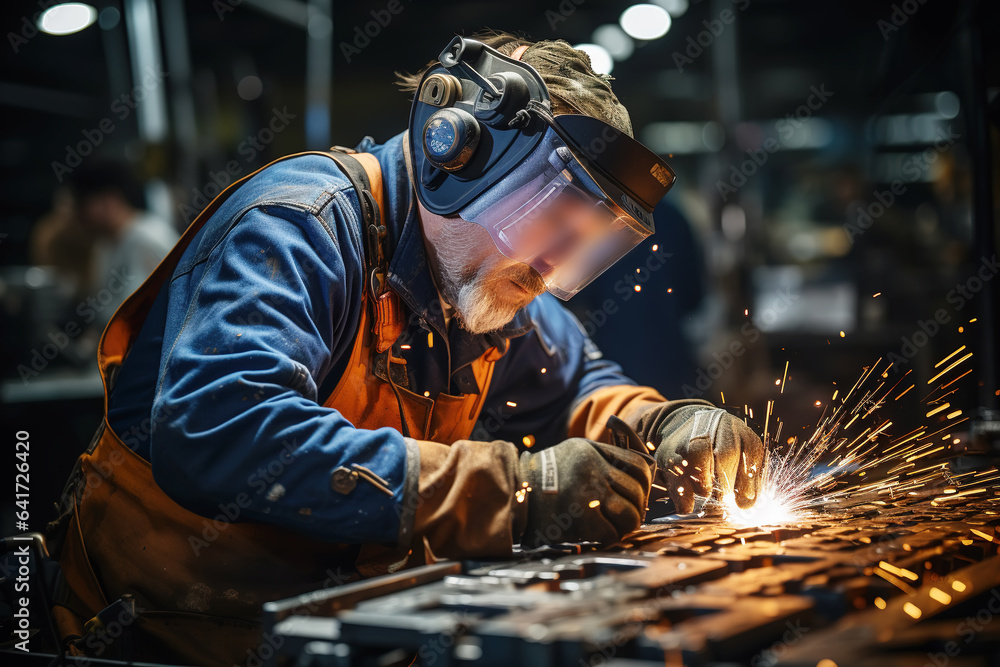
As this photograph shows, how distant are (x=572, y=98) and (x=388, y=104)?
193 inches

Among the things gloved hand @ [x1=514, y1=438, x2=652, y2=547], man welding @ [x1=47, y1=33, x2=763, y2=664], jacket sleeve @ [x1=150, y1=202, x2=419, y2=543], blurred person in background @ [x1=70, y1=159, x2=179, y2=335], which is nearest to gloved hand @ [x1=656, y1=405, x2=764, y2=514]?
man welding @ [x1=47, y1=33, x2=763, y2=664]

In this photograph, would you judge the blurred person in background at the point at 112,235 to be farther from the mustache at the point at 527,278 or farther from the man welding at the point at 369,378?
the mustache at the point at 527,278

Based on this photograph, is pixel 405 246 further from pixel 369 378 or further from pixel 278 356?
pixel 278 356

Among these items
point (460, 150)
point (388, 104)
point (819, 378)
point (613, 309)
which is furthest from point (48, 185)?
point (460, 150)

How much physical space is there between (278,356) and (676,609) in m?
0.72

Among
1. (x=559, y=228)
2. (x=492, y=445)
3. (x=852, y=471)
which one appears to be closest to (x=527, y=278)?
(x=559, y=228)

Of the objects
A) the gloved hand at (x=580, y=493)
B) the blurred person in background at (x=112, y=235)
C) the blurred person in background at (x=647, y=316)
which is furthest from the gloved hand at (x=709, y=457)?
the blurred person in background at (x=112, y=235)

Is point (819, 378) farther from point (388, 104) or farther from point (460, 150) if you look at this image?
point (460, 150)

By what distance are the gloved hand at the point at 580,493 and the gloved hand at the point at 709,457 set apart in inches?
13.0

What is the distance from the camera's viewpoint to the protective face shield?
161 cm

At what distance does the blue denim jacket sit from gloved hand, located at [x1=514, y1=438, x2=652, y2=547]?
232 millimetres

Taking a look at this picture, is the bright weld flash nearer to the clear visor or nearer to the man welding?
the man welding

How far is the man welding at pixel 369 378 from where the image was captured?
1358 millimetres

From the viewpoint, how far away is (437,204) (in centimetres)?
171
